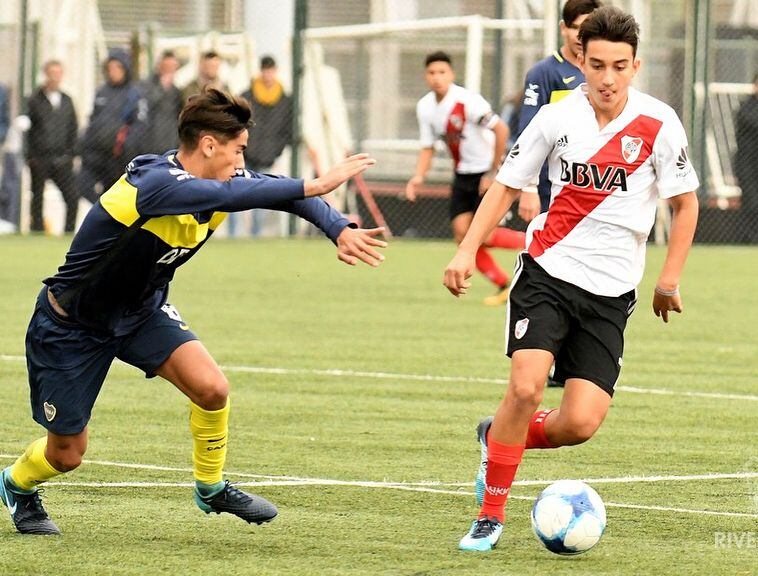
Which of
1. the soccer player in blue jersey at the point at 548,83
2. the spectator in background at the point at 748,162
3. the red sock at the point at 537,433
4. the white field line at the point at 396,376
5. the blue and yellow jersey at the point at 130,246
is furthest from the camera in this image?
the spectator in background at the point at 748,162

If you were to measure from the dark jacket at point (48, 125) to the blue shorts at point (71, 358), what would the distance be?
16.1 metres

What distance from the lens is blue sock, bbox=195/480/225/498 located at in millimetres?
5992

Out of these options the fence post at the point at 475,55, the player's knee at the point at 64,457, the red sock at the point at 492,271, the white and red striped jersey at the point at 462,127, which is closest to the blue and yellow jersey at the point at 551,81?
the player's knee at the point at 64,457

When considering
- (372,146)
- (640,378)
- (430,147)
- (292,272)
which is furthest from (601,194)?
(372,146)

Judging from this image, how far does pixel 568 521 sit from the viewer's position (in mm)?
5488

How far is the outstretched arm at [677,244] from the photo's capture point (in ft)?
19.4

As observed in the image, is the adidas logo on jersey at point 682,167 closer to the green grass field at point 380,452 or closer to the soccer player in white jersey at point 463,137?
the green grass field at point 380,452

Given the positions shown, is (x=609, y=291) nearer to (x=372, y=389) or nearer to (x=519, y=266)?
(x=519, y=266)

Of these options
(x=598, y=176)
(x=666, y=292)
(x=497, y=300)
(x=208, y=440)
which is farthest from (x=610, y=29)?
(x=497, y=300)

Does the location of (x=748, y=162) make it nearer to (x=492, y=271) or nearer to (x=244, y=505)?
(x=492, y=271)

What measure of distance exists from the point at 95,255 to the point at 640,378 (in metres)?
5.29

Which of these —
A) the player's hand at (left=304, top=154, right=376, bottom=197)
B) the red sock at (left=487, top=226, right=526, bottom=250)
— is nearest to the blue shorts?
the player's hand at (left=304, top=154, right=376, bottom=197)

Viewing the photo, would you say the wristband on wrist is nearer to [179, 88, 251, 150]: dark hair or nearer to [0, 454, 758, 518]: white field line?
[0, 454, 758, 518]: white field line

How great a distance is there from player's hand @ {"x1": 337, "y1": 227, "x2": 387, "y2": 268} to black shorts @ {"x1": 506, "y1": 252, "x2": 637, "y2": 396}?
0.55 meters
